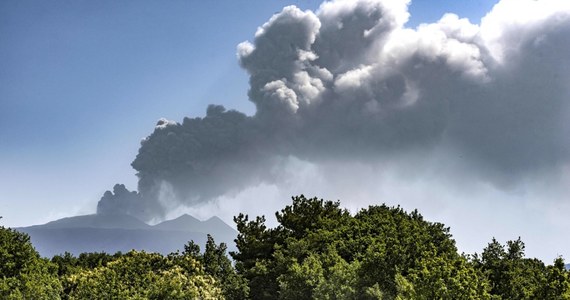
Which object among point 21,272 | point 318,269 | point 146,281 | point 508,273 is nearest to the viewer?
point 508,273

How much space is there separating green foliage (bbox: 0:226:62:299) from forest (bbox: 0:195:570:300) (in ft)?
0.35

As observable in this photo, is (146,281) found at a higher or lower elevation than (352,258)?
lower

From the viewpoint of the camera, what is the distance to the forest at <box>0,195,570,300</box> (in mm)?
38375

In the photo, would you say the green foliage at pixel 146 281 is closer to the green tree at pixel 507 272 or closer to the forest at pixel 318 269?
→ the forest at pixel 318 269

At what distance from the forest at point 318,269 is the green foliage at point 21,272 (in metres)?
0.11

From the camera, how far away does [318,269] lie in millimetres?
55781

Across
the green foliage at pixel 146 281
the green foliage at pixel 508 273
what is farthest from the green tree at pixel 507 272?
the green foliage at pixel 146 281

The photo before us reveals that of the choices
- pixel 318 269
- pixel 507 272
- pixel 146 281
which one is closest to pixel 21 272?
pixel 146 281

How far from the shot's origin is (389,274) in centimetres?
4841

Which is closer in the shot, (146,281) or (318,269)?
(318,269)

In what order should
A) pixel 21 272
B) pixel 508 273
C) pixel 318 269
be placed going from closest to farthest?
1. pixel 508 273
2. pixel 318 269
3. pixel 21 272

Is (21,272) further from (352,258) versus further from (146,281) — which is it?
(352,258)

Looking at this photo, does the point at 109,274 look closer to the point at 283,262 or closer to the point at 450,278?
the point at 283,262

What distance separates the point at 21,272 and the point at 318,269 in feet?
101
